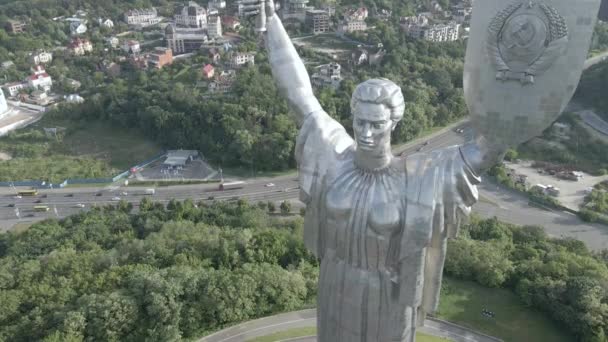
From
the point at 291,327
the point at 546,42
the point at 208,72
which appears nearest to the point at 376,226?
the point at 546,42

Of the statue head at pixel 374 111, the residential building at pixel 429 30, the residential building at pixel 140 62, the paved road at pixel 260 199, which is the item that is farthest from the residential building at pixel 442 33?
the statue head at pixel 374 111

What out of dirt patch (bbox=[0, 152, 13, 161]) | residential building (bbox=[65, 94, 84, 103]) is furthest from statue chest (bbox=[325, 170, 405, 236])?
residential building (bbox=[65, 94, 84, 103])

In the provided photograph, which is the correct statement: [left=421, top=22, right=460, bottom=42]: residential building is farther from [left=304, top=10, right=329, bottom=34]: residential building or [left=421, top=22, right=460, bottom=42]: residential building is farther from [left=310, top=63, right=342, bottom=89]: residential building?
[left=310, top=63, right=342, bottom=89]: residential building

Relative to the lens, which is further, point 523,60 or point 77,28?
point 77,28

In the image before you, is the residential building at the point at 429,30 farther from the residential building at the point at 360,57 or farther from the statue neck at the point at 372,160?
the statue neck at the point at 372,160

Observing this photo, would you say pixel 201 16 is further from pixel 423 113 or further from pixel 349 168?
pixel 349 168

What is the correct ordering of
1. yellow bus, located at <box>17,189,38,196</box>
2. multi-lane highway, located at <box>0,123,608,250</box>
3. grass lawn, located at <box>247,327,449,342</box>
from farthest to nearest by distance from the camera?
yellow bus, located at <box>17,189,38,196</box> < multi-lane highway, located at <box>0,123,608,250</box> < grass lawn, located at <box>247,327,449,342</box>

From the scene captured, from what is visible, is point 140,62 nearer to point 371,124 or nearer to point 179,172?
point 179,172
